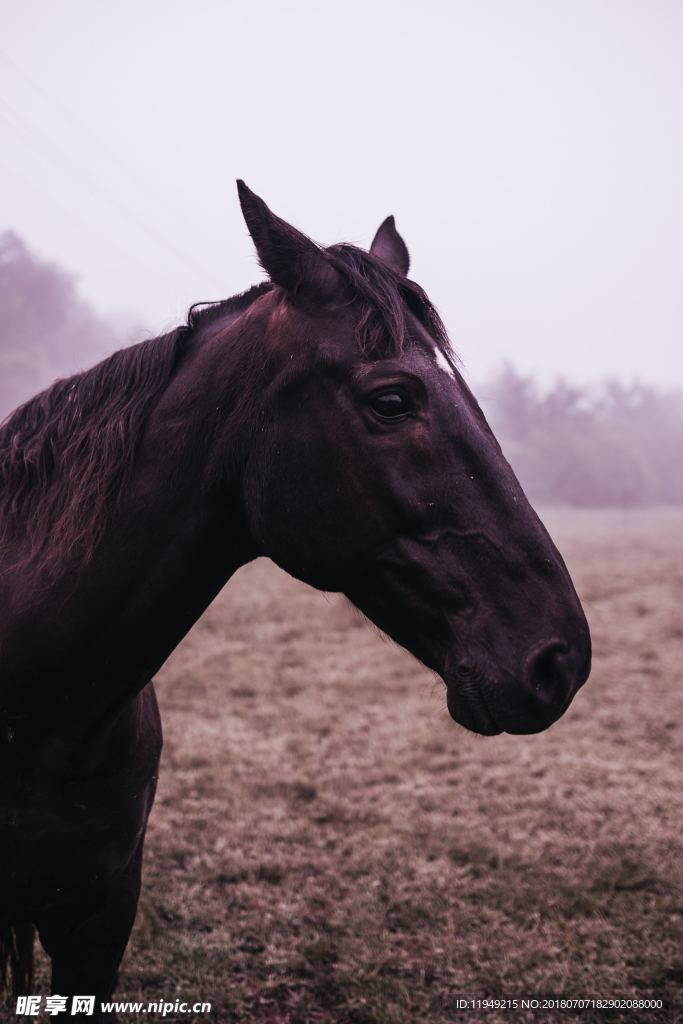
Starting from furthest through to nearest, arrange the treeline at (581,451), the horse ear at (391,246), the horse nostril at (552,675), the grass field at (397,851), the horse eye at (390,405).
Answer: the treeline at (581,451) < the grass field at (397,851) < the horse ear at (391,246) < the horse eye at (390,405) < the horse nostril at (552,675)

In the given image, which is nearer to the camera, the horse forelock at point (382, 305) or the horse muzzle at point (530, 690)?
the horse muzzle at point (530, 690)

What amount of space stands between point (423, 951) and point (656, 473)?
32.8 m

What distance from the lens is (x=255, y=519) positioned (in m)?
1.71

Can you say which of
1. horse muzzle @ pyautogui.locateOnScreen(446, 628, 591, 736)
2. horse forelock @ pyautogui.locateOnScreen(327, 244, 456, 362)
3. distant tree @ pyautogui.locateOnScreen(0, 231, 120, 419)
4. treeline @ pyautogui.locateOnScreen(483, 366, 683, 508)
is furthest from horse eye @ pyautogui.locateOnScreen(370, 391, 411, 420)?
treeline @ pyautogui.locateOnScreen(483, 366, 683, 508)

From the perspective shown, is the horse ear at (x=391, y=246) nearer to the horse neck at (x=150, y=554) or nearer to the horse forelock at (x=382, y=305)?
the horse forelock at (x=382, y=305)

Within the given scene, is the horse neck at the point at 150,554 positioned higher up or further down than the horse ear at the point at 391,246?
further down

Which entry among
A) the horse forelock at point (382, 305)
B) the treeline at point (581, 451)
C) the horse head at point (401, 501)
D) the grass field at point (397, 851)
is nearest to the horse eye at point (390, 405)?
the horse head at point (401, 501)

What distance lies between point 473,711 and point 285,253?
3.82ft

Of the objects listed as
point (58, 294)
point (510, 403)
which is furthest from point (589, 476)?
point (58, 294)

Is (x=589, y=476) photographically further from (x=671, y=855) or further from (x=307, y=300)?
(x=307, y=300)

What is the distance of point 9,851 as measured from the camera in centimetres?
194

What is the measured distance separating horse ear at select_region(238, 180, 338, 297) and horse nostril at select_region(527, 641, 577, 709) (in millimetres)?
1002

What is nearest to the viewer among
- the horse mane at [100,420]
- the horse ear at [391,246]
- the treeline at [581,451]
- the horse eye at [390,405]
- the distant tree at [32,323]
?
the horse eye at [390,405]

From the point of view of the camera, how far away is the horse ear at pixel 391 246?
91.7 inches
